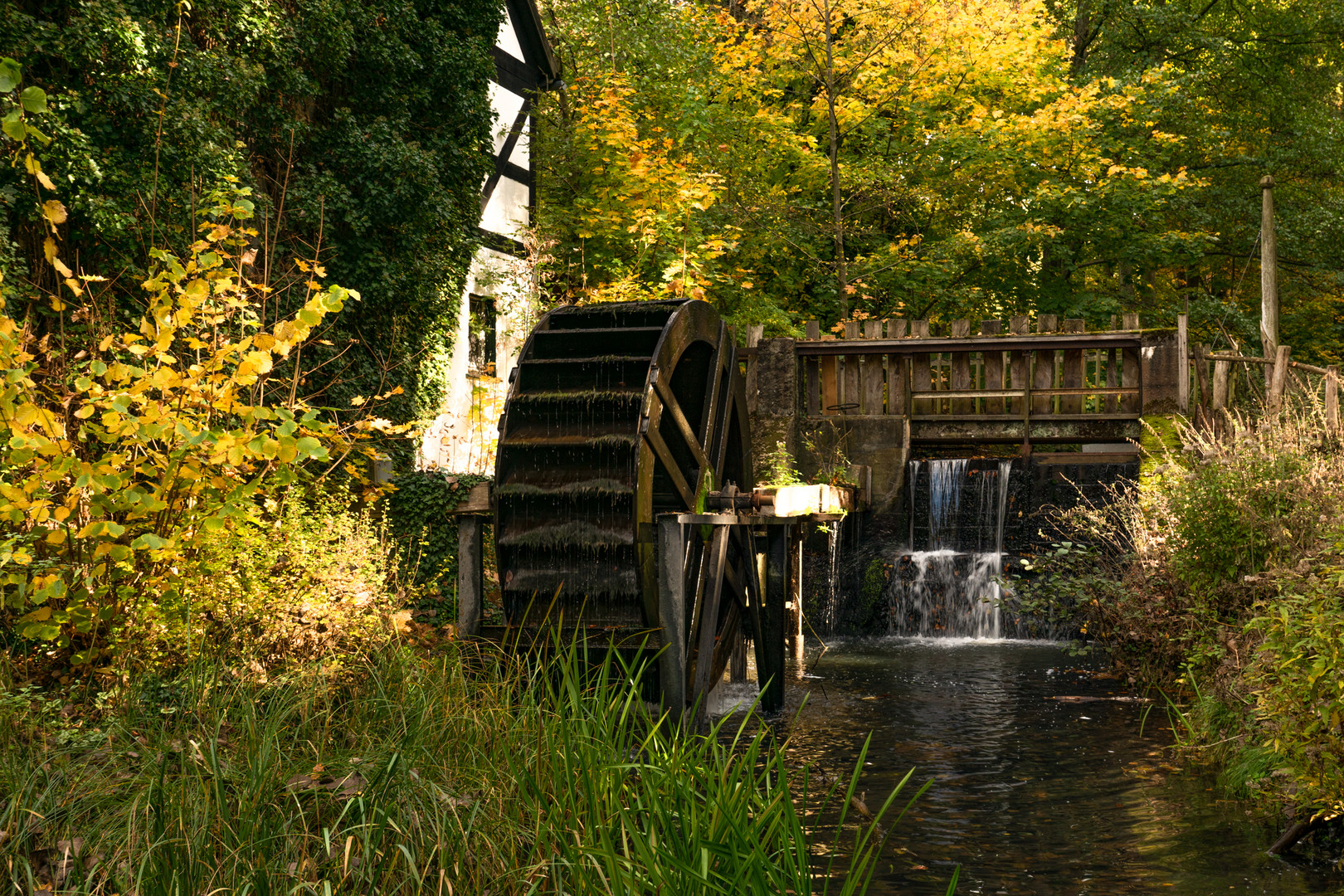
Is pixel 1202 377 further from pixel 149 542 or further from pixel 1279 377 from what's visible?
pixel 149 542

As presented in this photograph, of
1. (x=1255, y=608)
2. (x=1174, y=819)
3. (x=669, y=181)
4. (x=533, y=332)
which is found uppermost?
(x=669, y=181)

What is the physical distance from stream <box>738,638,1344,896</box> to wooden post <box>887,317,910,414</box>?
4.88 metres

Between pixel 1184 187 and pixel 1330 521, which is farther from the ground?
pixel 1184 187

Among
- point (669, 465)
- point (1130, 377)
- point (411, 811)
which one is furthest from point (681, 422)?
point (1130, 377)

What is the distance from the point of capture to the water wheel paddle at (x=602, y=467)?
22.2 feet

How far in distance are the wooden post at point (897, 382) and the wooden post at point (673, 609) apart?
8.64 meters

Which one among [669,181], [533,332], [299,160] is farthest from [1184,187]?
[533,332]

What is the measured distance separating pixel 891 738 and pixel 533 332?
11.1 feet

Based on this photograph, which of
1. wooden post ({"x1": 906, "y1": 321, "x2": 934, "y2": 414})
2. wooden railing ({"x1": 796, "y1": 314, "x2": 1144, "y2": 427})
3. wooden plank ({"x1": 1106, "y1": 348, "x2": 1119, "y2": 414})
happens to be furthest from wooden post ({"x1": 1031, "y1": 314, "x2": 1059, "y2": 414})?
wooden post ({"x1": 906, "y1": 321, "x2": 934, "y2": 414})

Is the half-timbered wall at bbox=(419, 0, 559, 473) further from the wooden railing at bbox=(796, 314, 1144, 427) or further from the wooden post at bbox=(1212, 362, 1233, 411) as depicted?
the wooden post at bbox=(1212, 362, 1233, 411)

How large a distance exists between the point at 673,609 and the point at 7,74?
4.37 m

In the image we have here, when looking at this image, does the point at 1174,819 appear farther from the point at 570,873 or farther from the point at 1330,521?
the point at 570,873

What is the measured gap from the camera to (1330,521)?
6.07 meters

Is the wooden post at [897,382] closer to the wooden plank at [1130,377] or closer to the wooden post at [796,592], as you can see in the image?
the wooden plank at [1130,377]
